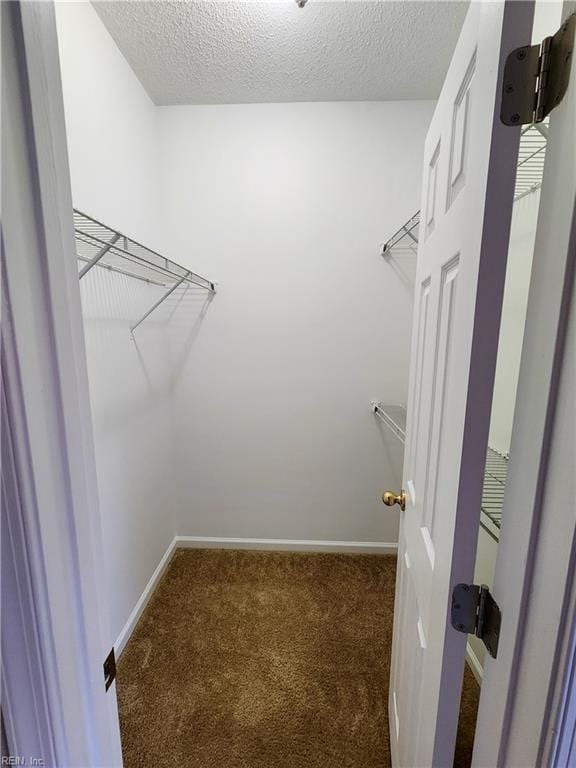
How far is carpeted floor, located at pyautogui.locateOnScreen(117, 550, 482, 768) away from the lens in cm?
121

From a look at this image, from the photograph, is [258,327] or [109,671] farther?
[258,327]

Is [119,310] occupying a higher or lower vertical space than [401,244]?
lower

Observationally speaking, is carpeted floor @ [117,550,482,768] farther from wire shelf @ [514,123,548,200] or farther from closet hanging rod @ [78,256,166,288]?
wire shelf @ [514,123,548,200]

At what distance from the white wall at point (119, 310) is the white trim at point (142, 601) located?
0.13 ft

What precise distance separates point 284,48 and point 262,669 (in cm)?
280

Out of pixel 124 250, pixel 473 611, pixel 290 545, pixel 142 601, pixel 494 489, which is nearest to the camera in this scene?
pixel 473 611

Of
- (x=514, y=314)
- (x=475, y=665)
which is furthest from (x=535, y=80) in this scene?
(x=475, y=665)

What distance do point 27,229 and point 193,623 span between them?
194cm

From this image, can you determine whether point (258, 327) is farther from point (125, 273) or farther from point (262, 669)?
point (262, 669)

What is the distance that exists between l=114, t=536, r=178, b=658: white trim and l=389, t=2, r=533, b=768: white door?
1294 millimetres

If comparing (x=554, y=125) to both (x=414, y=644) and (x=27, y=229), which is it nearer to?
(x=27, y=229)

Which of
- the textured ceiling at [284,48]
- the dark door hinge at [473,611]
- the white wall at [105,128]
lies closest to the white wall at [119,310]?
the white wall at [105,128]

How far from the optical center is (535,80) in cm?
45

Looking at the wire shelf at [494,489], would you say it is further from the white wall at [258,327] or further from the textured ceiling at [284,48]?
the textured ceiling at [284,48]
